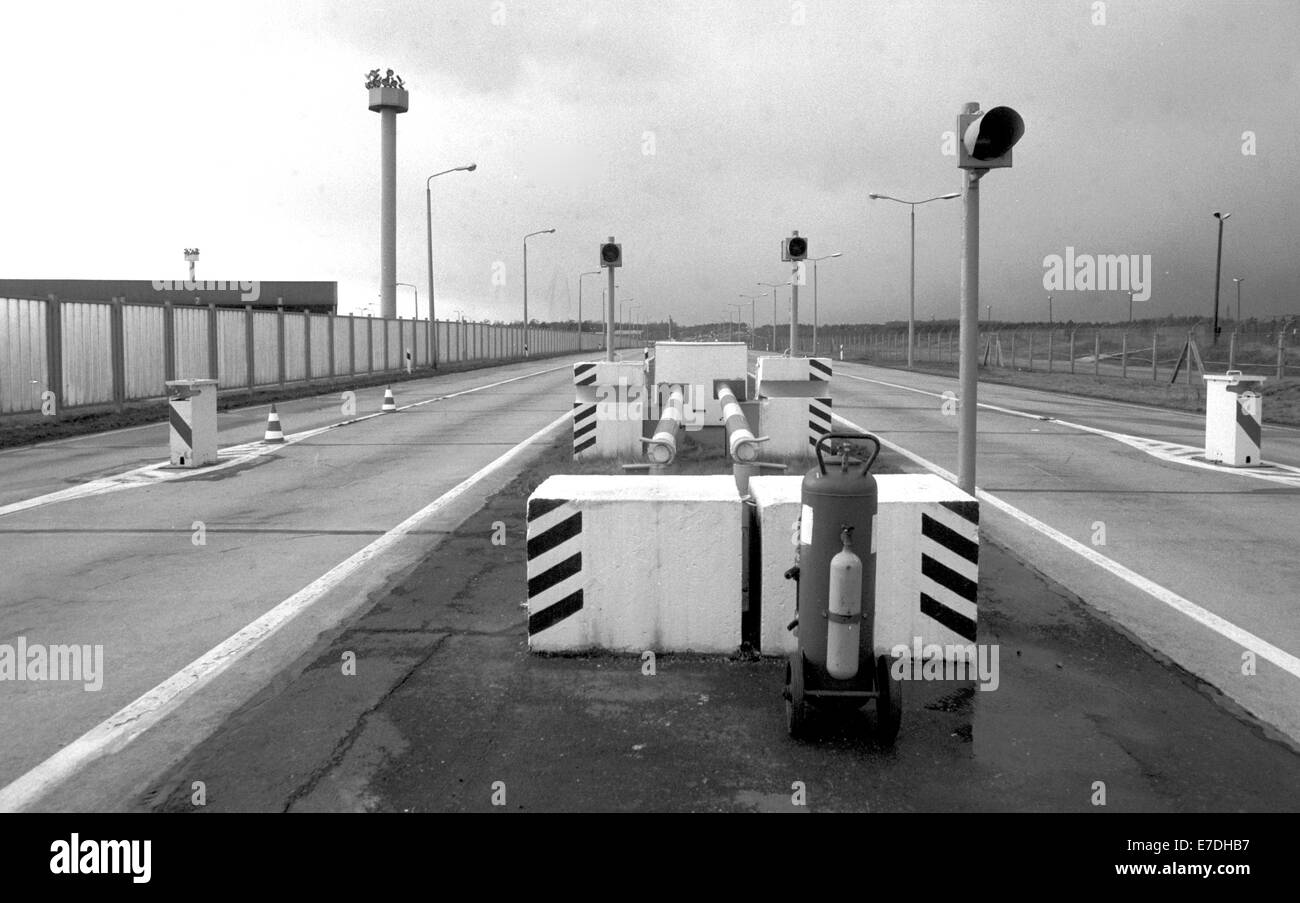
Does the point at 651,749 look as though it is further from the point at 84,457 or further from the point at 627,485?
the point at 84,457

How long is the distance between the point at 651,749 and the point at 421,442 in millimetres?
13747

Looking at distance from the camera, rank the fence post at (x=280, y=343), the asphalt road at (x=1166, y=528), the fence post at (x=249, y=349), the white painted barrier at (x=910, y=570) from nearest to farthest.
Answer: the white painted barrier at (x=910, y=570), the asphalt road at (x=1166, y=528), the fence post at (x=249, y=349), the fence post at (x=280, y=343)

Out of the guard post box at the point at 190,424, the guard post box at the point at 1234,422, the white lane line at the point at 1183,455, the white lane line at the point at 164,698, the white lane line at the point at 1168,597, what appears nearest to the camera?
the white lane line at the point at 164,698

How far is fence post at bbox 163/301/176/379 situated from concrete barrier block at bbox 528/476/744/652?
23284 mm

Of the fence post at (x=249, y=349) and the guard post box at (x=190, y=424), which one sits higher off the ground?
the fence post at (x=249, y=349)

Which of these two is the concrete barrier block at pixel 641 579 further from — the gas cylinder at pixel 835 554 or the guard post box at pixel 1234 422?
the guard post box at pixel 1234 422

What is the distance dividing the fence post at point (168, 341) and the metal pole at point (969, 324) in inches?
917

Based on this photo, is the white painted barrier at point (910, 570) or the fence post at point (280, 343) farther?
the fence post at point (280, 343)

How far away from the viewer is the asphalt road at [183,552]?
5590mm

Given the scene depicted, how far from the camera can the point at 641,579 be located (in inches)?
235

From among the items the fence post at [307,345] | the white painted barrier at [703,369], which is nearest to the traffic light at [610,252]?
Result: the white painted barrier at [703,369]

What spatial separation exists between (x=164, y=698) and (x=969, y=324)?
208 inches

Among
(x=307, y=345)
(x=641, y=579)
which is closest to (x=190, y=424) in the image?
(x=641, y=579)

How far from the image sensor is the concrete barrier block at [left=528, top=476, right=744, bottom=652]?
19.6ft
